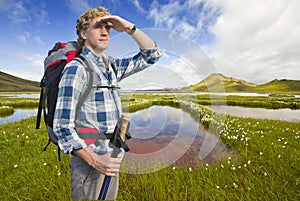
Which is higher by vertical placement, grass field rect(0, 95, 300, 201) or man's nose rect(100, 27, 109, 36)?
man's nose rect(100, 27, 109, 36)

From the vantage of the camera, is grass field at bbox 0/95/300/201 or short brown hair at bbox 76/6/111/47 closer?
short brown hair at bbox 76/6/111/47

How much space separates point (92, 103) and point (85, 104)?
0.19 ft

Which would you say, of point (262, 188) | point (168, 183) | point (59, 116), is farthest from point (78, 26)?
point (262, 188)

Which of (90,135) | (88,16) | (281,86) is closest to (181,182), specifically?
(90,135)

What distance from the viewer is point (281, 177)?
3.60 m

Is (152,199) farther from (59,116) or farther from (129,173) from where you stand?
(59,116)

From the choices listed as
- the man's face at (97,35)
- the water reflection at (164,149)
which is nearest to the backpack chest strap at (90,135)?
the man's face at (97,35)

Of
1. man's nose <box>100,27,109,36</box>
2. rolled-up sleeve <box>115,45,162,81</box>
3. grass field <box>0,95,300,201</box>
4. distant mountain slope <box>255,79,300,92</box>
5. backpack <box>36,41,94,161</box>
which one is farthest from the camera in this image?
distant mountain slope <box>255,79,300,92</box>

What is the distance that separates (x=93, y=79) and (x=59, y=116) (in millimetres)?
400

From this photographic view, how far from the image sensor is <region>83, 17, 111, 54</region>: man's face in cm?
156

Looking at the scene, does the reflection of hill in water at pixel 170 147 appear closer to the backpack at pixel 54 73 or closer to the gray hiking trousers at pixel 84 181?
the gray hiking trousers at pixel 84 181

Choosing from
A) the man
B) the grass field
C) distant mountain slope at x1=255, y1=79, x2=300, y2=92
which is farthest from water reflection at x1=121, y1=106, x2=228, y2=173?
distant mountain slope at x1=255, y1=79, x2=300, y2=92

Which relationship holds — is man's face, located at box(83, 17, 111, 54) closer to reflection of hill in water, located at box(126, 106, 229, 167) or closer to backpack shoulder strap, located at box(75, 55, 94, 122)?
backpack shoulder strap, located at box(75, 55, 94, 122)

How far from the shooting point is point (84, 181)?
5.80ft
